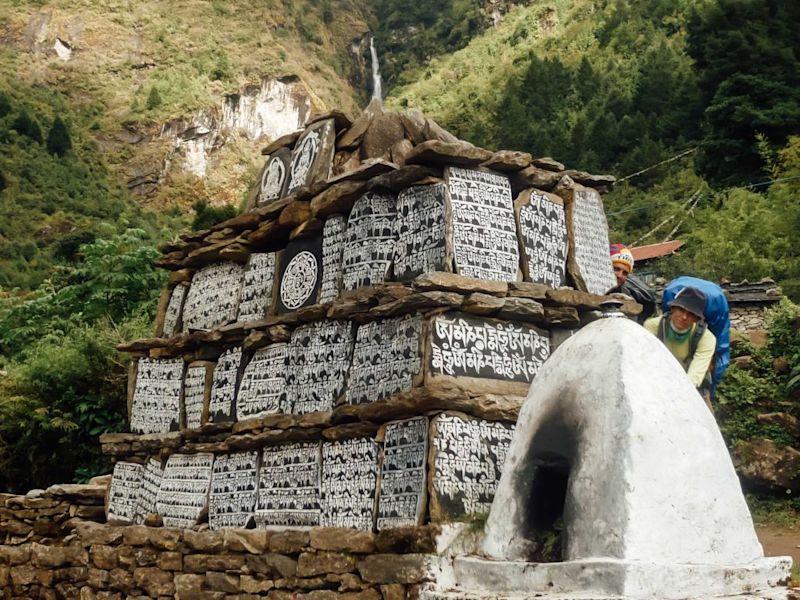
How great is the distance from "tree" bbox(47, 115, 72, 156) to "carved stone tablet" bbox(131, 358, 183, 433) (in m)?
47.4

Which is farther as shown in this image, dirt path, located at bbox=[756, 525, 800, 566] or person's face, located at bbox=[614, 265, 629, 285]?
→ dirt path, located at bbox=[756, 525, 800, 566]

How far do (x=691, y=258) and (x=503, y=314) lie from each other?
540 inches

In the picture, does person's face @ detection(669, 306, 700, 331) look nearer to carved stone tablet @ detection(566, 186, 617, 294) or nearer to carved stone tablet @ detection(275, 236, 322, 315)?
carved stone tablet @ detection(566, 186, 617, 294)

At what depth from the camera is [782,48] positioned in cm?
2539

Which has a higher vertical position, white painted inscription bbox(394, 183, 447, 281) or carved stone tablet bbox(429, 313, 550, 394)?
white painted inscription bbox(394, 183, 447, 281)

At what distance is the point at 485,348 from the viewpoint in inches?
221

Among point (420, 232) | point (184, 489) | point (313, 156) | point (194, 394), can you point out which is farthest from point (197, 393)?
point (420, 232)

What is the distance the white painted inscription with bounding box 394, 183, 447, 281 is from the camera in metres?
5.71

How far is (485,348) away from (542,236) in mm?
923

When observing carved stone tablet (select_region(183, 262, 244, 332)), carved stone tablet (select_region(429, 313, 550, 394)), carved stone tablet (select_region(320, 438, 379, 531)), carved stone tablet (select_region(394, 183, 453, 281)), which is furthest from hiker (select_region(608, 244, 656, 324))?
carved stone tablet (select_region(183, 262, 244, 332))

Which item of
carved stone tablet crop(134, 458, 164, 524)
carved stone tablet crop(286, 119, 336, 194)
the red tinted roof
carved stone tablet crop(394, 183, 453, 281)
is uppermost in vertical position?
the red tinted roof

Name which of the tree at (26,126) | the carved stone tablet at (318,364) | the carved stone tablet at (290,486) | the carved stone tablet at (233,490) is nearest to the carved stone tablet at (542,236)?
the carved stone tablet at (318,364)

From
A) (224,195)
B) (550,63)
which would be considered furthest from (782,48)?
(224,195)

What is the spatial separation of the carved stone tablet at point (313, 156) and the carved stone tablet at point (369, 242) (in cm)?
70
